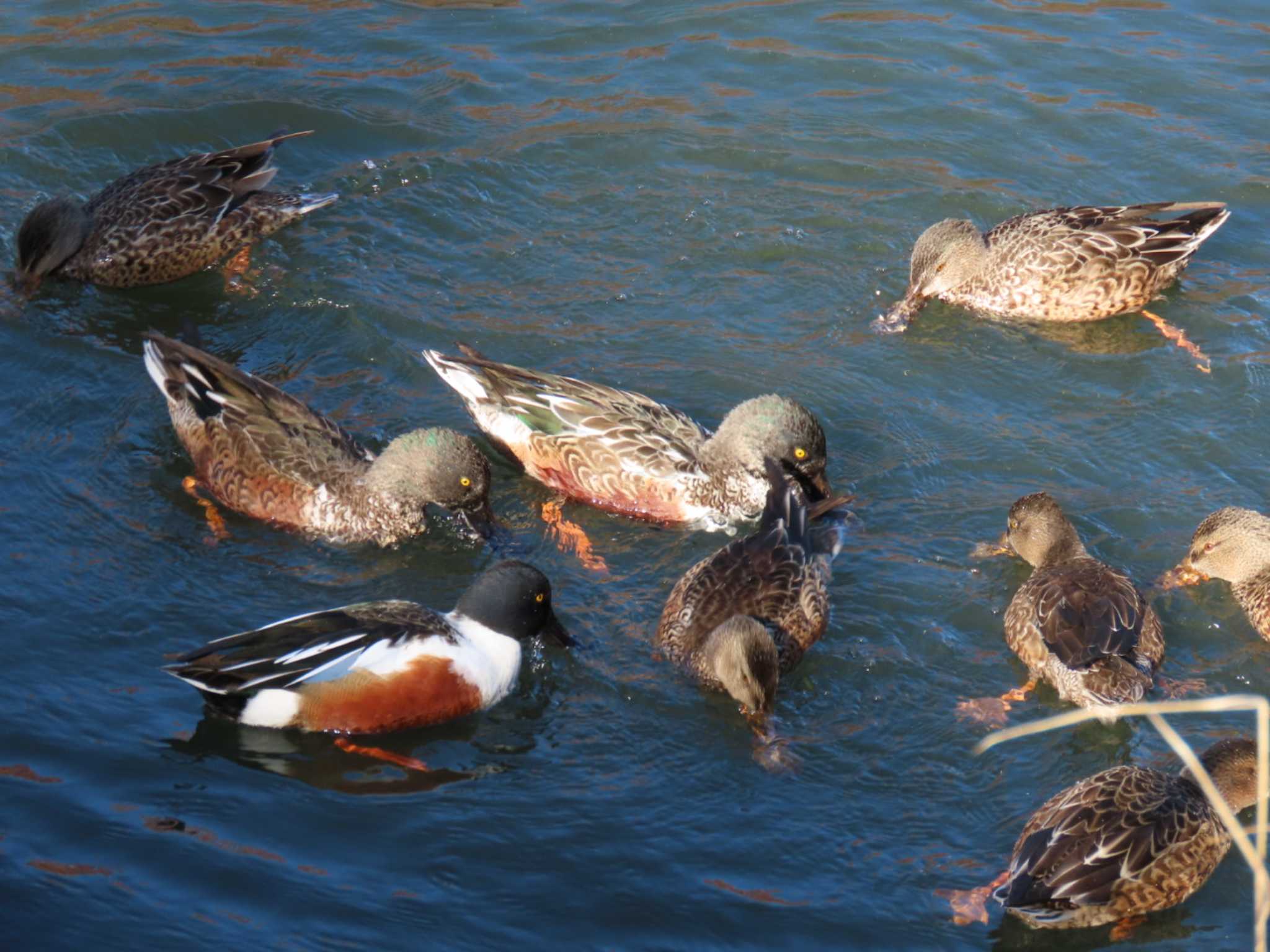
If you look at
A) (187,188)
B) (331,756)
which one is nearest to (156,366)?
(187,188)

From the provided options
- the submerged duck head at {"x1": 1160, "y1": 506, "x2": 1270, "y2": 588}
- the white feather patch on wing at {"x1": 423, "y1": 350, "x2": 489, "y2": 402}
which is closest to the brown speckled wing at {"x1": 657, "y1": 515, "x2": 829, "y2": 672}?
the submerged duck head at {"x1": 1160, "y1": 506, "x2": 1270, "y2": 588}

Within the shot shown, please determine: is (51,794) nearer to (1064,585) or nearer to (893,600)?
(893,600)

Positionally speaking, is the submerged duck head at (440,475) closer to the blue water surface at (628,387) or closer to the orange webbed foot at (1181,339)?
the blue water surface at (628,387)

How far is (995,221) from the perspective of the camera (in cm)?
1145

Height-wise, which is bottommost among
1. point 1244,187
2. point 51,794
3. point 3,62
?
point 51,794

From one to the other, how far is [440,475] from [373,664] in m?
1.78

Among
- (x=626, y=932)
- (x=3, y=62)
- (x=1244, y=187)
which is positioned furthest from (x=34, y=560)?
(x=1244, y=187)

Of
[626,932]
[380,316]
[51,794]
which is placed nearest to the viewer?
[626,932]

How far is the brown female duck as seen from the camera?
6777 millimetres

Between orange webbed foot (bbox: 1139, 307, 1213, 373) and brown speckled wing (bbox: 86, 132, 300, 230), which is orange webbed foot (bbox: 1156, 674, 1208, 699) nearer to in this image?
orange webbed foot (bbox: 1139, 307, 1213, 373)

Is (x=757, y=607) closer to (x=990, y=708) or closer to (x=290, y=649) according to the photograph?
(x=990, y=708)

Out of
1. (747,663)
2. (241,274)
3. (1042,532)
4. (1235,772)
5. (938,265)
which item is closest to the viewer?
(1235,772)

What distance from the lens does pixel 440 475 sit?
26.4 feet

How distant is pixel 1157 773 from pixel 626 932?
2.40m
